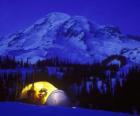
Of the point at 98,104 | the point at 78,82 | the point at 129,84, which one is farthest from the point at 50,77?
the point at 98,104

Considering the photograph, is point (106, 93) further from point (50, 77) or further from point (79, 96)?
point (50, 77)

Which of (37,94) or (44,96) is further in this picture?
(37,94)

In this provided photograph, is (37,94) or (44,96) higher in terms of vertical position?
(37,94)

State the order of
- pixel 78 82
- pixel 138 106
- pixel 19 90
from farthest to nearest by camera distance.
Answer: pixel 78 82 < pixel 19 90 < pixel 138 106

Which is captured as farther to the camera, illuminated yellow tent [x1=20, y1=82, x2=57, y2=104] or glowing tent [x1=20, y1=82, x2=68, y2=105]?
illuminated yellow tent [x1=20, y1=82, x2=57, y2=104]

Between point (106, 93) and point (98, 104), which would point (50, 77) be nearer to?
point (106, 93)

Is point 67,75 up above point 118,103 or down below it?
above

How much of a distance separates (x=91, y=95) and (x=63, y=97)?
594 inches

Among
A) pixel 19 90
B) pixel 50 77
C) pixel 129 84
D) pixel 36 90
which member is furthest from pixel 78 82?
pixel 36 90

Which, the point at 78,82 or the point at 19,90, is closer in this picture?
the point at 19,90

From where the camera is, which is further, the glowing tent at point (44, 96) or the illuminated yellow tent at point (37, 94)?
the illuminated yellow tent at point (37, 94)

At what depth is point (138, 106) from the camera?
208ft

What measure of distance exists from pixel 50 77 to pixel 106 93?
2793cm

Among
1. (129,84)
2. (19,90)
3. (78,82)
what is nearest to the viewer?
(19,90)
